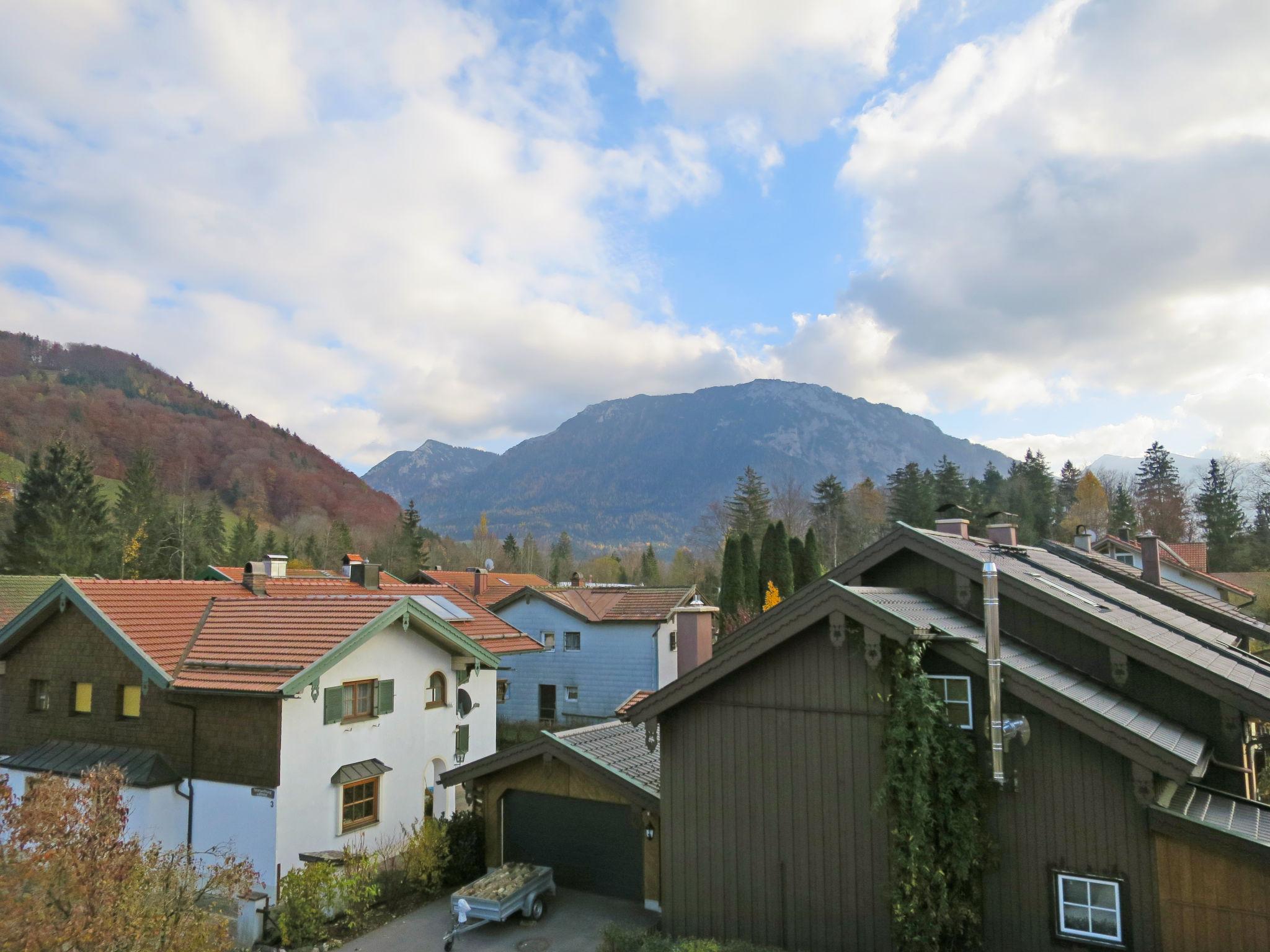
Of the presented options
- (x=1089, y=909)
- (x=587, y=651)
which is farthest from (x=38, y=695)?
(x=1089, y=909)

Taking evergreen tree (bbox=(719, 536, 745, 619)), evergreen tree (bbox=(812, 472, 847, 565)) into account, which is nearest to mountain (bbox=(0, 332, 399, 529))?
evergreen tree (bbox=(812, 472, 847, 565))

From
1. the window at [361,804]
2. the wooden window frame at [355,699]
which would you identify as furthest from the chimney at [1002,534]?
the window at [361,804]

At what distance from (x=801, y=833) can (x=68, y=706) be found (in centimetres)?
1726

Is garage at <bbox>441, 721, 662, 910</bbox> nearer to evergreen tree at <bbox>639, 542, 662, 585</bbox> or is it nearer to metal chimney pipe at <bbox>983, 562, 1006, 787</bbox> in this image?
metal chimney pipe at <bbox>983, 562, 1006, 787</bbox>

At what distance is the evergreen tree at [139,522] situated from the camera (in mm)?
57156

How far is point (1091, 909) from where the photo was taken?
9.63 meters

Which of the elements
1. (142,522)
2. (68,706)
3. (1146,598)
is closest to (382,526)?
(142,522)

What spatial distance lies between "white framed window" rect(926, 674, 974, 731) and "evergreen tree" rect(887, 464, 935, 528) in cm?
5114

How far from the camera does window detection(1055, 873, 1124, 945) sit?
9.47 meters

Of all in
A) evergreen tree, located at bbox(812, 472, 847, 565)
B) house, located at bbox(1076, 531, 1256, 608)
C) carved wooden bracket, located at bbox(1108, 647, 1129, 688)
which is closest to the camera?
carved wooden bracket, located at bbox(1108, 647, 1129, 688)

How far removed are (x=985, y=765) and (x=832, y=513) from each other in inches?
2607

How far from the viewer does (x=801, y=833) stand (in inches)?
448

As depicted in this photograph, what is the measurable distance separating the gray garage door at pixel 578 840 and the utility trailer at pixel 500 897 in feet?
1.78

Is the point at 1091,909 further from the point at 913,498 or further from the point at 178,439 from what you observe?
the point at 178,439
